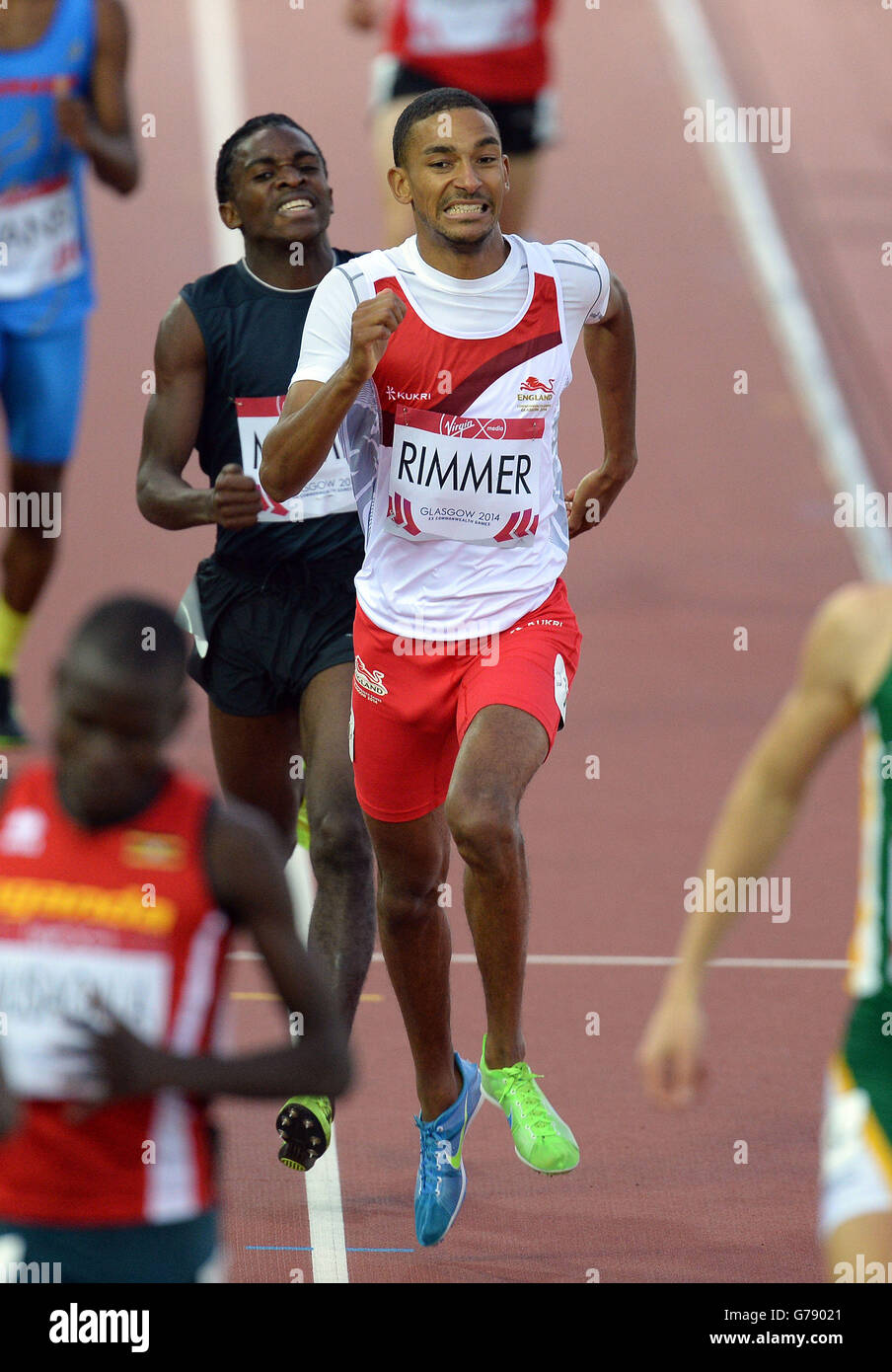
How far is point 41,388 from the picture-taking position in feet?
29.1

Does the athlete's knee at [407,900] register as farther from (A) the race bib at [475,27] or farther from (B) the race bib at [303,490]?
(A) the race bib at [475,27]

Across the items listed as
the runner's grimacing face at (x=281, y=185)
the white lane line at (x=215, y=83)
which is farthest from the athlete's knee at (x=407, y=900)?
the white lane line at (x=215, y=83)

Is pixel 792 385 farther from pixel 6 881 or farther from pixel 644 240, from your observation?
pixel 6 881

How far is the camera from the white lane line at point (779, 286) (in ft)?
46.4

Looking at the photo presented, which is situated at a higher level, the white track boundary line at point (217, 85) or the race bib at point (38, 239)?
the white track boundary line at point (217, 85)

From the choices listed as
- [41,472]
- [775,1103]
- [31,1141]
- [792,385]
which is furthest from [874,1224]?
[792,385]

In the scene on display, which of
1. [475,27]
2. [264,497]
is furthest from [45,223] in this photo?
[475,27]

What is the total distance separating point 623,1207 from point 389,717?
59.9 inches

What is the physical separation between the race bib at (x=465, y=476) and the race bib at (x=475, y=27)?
6.88m

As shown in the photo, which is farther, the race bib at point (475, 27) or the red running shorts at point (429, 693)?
the race bib at point (475, 27)

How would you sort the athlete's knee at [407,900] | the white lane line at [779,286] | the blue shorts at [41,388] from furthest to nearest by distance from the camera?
1. the white lane line at [779,286]
2. the blue shorts at [41,388]
3. the athlete's knee at [407,900]

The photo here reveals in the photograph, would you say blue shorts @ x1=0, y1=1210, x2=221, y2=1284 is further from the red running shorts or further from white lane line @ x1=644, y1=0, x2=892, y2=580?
white lane line @ x1=644, y1=0, x2=892, y2=580

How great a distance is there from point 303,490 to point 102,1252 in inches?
134

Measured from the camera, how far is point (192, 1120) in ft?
12.0
